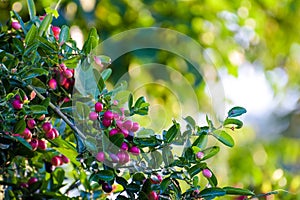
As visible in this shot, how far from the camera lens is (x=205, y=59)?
2139 mm

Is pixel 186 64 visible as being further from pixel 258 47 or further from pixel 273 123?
pixel 273 123

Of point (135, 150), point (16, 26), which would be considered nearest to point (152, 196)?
point (135, 150)

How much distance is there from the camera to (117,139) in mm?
552

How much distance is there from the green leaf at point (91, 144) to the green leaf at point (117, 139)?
2cm

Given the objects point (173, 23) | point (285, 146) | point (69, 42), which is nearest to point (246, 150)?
point (285, 146)

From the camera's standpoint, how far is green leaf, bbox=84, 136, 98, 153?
1.84 feet

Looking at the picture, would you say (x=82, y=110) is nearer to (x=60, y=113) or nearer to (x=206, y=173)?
(x=60, y=113)

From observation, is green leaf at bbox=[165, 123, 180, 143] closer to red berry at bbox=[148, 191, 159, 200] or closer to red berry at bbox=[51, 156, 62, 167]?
red berry at bbox=[148, 191, 159, 200]

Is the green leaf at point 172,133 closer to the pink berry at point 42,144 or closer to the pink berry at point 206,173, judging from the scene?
the pink berry at point 206,173

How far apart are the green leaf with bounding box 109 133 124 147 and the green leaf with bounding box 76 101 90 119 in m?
0.04

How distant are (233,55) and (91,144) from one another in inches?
70.0

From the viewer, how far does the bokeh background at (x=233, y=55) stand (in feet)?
5.54

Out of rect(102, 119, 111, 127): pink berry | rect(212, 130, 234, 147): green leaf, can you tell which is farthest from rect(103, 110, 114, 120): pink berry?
rect(212, 130, 234, 147): green leaf

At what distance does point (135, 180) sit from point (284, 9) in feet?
7.26
